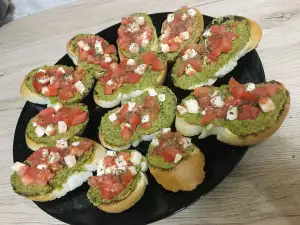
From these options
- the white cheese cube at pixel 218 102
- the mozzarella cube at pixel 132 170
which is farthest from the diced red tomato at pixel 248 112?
the mozzarella cube at pixel 132 170

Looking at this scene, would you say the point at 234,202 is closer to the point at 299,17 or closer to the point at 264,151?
the point at 264,151

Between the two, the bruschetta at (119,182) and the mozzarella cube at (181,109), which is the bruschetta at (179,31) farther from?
the bruschetta at (119,182)

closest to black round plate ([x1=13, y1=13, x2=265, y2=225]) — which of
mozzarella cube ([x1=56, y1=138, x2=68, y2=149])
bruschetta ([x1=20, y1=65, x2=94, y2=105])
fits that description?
mozzarella cube ([x1=56, y1=138, x2=68, y2=149])

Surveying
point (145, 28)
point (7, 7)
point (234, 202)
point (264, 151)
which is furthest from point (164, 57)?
point (7, 7)

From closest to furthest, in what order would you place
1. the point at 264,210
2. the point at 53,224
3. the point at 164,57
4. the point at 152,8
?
the point at 264,210 < the point at 53,224 < the point at 164,57 < the point at 152,8

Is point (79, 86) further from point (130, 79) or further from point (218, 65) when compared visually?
point (218, 65)

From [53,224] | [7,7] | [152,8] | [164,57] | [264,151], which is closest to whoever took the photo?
[264,151]

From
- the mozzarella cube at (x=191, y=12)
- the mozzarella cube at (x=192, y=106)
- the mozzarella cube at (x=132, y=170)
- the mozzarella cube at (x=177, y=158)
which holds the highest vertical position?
Result: the mozzarella cube at (x=191, y=12)
